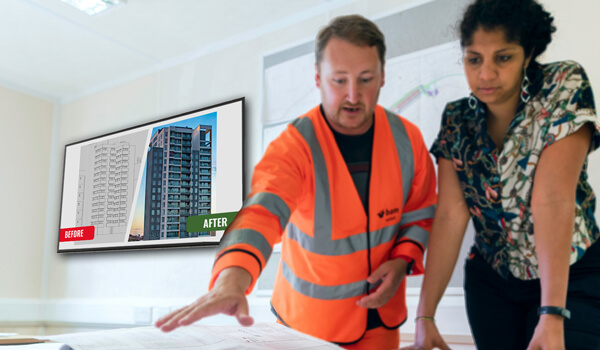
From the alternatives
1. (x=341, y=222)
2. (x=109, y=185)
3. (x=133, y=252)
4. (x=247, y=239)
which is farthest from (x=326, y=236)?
(x=109, y=185)

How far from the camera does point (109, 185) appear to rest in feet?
9.39

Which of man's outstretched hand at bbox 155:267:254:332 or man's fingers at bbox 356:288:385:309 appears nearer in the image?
→ man's outstretched hand at bbox 155:267:254:332

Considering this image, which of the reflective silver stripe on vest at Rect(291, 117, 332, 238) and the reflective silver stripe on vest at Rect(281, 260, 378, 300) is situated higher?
the reflective silver stripe on vest at Rect(291, 117, 332, 238)

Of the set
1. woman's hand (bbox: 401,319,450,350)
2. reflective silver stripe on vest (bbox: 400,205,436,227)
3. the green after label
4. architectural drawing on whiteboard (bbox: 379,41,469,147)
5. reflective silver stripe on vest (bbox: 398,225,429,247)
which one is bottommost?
woman's hand (bbox: 401,319,450,350)

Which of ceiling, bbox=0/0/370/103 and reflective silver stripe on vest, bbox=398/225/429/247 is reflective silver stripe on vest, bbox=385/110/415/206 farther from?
ceiling, bbox=0/0/370/103

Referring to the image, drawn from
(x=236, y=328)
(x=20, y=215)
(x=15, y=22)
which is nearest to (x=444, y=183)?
(x=236, y=328)

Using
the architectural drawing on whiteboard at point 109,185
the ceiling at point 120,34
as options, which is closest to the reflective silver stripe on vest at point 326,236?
the ceiling at point 120,34

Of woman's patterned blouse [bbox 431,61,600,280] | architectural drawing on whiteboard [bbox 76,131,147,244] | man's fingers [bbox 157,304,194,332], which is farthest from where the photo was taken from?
architectural drawing on whiteboard [bbox 76,131,147,244]

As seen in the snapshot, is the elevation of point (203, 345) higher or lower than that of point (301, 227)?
lower

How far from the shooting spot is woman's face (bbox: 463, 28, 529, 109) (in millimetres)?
992

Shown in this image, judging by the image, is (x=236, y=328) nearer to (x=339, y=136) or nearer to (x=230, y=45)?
(x=339, y=136)

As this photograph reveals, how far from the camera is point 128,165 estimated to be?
278 cm

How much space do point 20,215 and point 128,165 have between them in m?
0.89

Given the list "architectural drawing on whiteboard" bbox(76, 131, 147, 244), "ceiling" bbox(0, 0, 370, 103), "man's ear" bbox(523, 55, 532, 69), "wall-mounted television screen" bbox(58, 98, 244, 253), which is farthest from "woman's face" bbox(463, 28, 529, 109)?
"architectural drawing on whiteboard" bbox(76, 131, 147, 244)
